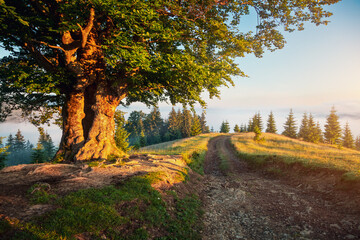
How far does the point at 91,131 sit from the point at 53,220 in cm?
763

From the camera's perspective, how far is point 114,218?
4.06m

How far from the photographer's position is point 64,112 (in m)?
10.7

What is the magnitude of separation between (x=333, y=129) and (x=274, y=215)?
212 feet

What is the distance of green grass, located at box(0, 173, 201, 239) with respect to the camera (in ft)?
10.4

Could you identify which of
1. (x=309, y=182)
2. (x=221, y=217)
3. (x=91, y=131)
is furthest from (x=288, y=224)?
(x=91, y=131)

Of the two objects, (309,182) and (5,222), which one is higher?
(5,222)

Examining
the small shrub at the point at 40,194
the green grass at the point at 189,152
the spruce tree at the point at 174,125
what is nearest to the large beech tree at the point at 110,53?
the small shrub at the point at 40,194

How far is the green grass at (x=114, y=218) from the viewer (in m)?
3.18

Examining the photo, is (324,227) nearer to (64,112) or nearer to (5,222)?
(5,222)

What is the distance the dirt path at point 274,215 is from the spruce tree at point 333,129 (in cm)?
5924

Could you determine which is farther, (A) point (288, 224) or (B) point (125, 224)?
(A) point (288, 224)

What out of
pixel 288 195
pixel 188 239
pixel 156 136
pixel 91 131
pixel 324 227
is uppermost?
pixel 91 131

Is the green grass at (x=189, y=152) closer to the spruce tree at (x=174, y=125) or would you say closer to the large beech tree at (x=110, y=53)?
the large beech tree at (x=110, y=53)

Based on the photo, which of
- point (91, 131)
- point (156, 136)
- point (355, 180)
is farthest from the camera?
point (156, 136)
